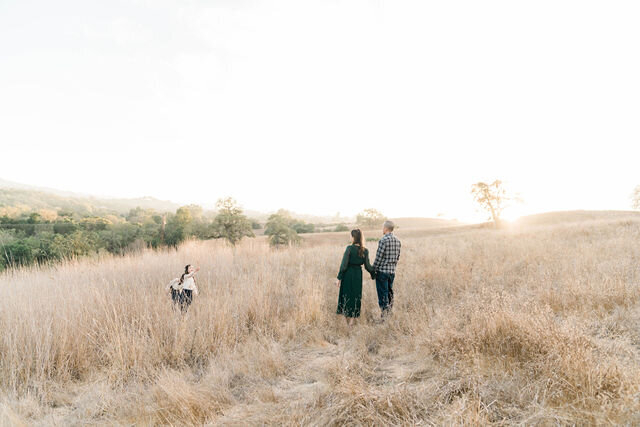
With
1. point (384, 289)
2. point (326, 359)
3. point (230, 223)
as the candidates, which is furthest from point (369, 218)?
point (326, 359)

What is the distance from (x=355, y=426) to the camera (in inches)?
106

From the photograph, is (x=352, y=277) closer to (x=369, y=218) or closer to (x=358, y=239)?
(x=358, y=239)

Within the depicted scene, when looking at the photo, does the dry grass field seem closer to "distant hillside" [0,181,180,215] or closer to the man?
the man

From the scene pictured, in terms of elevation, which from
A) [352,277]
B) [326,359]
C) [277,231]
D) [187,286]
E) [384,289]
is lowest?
[326,359]

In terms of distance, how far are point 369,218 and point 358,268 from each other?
55.3 meters

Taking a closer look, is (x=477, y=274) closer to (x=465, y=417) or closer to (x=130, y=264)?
(x=465, y=417)

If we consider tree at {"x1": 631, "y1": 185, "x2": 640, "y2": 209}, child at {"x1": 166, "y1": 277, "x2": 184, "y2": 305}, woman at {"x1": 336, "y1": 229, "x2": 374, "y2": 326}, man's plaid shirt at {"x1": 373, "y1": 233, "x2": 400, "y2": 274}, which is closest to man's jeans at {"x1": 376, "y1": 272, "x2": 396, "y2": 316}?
man's plaid shirt at {"x1": 373, "y1": 233, "x2": 400, "y2": 274}

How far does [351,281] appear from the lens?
20.1ft

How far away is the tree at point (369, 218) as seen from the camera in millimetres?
60062

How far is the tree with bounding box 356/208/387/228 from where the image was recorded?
197 feet

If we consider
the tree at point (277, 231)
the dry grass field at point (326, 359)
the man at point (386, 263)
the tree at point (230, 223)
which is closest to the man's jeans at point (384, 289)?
the man at point (386, 263)

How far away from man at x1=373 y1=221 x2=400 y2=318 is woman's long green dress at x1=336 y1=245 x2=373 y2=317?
0.27 metres

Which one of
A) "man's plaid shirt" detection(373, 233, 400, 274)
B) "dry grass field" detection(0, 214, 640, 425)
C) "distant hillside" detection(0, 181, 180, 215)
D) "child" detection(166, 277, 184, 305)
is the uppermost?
"distant hillside" detection(0, 181, 180, 215)

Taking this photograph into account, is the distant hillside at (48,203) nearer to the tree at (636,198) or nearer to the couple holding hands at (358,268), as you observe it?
the couple holding hands at (358,268)
